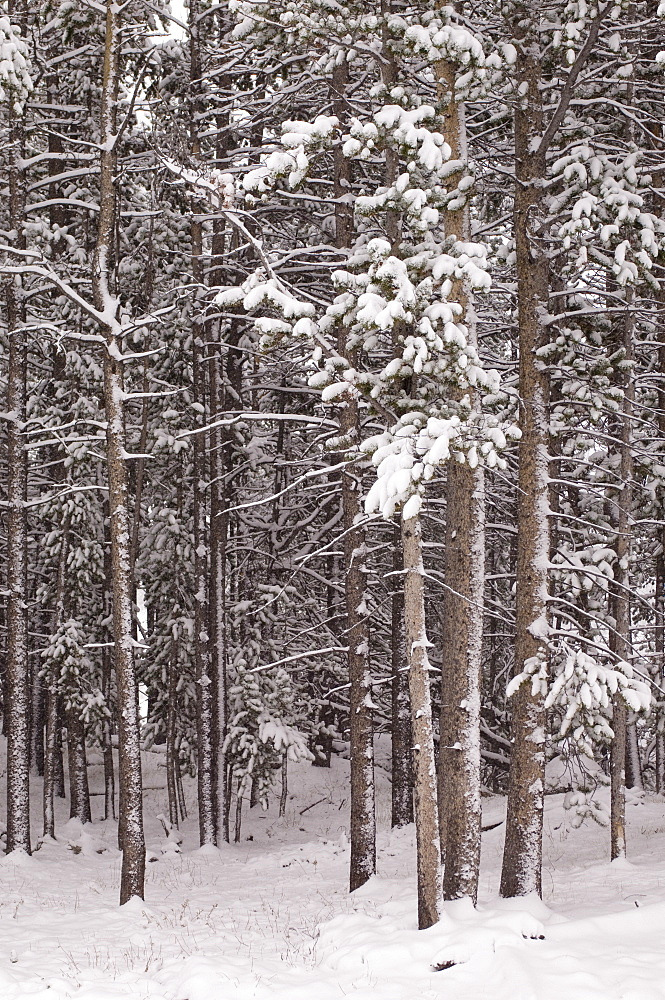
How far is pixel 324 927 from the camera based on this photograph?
904cm

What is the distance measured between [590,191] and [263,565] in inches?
530

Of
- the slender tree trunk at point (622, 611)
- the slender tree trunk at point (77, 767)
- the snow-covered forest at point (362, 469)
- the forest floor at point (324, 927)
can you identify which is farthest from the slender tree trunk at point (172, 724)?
the slender tree trunk at point (622, 611)

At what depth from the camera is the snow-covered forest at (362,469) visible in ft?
26.9

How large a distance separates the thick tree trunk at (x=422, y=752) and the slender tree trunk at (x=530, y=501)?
3.92 feet

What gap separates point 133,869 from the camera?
11.1 m

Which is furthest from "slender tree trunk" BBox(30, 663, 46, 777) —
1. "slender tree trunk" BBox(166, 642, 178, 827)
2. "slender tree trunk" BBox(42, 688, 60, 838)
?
"slender tree trunk" BBox(42, 688, 60, 838)

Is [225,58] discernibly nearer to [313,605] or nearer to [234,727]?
[313,605]

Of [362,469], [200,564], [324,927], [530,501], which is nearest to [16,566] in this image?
[200,564]

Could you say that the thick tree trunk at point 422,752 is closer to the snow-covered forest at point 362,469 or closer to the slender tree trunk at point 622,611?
the snow-covered forest at point 362,469

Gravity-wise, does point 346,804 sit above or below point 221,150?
below

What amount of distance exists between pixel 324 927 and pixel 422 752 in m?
2.46

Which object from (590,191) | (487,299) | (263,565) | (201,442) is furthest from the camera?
(263,565)

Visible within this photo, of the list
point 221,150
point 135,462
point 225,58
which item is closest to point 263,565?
point 135,462

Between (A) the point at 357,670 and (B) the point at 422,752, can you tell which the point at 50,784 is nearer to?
(A) the point at 357,670
